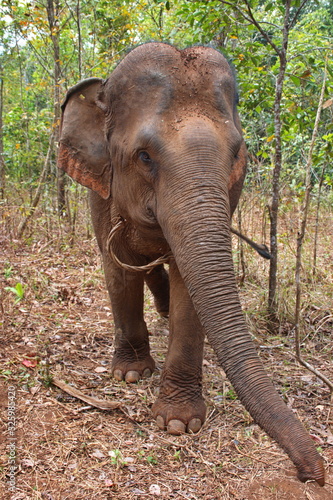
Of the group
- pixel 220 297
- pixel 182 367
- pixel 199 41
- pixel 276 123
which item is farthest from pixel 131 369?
pixel 199 41

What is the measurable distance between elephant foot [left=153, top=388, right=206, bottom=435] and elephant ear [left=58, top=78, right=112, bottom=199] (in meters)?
1.62

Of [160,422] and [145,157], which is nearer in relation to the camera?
[145,157]

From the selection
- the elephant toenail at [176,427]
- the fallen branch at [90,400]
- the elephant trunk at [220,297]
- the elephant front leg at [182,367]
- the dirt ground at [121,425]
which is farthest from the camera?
the fallen branch at [90,400]

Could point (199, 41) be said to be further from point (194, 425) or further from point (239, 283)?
point (194, 425)

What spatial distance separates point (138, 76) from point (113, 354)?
8.39 ft

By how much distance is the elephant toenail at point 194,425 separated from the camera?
3.61 m

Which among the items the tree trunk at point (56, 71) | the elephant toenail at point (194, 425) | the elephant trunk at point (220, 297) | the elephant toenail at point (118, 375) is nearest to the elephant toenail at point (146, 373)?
the elephant toenail at point (118, 375)

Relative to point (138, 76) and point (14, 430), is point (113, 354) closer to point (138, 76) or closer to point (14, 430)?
point (14, 430)

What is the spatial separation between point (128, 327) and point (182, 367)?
0.92 m

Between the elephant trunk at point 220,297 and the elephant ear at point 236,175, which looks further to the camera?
the elephant ear at point 236,175

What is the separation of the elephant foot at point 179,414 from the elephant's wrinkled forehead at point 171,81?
6.71ft

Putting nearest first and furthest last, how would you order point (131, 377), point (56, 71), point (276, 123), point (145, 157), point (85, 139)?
point (145, 157)
point (85, 139)
point (131, 377)
point (276, 123)
point (56, 71)

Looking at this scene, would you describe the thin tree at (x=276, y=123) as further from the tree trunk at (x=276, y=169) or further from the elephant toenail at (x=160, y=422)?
the elephant toenail at (x=160, y=422)

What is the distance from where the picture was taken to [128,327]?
15.0 feet
